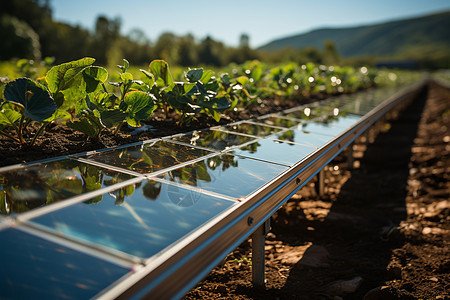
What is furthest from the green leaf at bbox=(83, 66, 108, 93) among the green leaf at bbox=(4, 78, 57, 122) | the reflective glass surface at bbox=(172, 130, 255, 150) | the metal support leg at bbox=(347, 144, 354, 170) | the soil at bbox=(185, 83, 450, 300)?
the metal support leg at bbox=(347, 144, 354, 170)

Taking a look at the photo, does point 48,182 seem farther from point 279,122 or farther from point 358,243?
point 279,122

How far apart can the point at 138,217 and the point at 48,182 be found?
59 cm

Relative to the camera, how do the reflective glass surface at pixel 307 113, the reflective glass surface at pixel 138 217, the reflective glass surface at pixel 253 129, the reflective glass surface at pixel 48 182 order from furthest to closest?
1. the reflective glass surface at pixel 307 113
2. the reflective glass surface at pixel 253 129
3. the reflective glass surface at pixel 48 182
4. the reflective glass surface at pixel 138 217

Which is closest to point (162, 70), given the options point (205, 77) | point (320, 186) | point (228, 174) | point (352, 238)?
point (205, 77)

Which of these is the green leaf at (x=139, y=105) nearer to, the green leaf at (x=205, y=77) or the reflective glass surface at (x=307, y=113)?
the green leaf at (x=205, y=77)

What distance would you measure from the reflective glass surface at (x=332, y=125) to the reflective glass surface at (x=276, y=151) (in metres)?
0.85

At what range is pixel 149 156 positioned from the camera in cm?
239

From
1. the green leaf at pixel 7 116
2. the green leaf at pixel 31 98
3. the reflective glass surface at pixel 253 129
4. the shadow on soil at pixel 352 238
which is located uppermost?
the green leaf at pixel 31 98

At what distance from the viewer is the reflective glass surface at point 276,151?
2.56 metres

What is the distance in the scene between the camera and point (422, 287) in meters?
2.35

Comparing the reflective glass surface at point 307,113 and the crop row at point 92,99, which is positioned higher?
the crop row at point 92,99

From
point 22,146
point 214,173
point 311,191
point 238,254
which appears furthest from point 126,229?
point 311,191

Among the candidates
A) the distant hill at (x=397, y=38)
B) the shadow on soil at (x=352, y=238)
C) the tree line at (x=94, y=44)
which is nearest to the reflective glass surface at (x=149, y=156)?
the shadow on soil at (x=352, y=238)

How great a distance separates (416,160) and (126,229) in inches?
240
